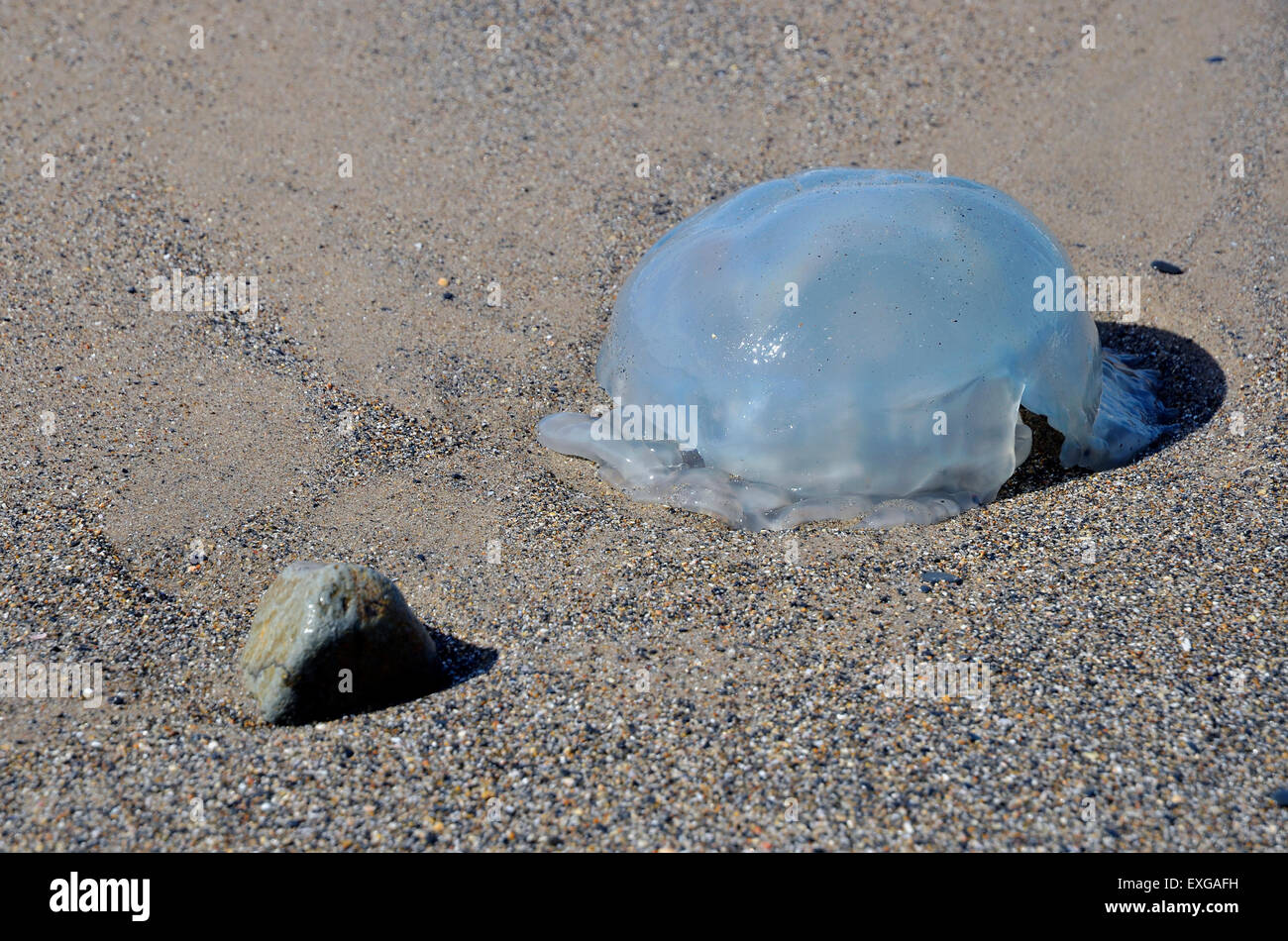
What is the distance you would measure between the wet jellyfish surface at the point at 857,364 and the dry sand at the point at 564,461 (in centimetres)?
19

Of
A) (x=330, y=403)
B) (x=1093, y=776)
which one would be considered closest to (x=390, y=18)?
(x=330, y=403)

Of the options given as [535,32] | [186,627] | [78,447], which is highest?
[535,32]

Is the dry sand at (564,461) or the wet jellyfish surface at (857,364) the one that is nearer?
the dry sand at (564,461)

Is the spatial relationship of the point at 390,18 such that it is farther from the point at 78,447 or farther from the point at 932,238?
the point at 932,238

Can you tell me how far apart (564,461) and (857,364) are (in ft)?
4.19

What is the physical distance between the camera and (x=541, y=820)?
9.61 feet

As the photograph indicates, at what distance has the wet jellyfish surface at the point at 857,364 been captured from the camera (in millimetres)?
4102

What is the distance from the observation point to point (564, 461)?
463 cm

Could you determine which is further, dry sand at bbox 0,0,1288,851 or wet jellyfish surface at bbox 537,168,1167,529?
wet jellyfish surface at bbox 537,168,1167,529

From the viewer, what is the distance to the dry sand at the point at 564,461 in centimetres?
303

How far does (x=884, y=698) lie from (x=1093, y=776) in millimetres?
594

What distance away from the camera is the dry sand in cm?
303

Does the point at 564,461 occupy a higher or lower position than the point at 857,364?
lower

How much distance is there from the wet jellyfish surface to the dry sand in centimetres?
19
